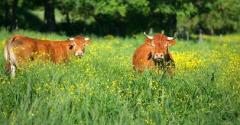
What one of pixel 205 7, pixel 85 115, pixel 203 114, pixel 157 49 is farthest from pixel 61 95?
pixel 205 7

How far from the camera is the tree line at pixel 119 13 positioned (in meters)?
34.5

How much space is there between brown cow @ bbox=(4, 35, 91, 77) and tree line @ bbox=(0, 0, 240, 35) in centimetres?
1912

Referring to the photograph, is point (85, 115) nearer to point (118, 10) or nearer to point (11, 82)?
point (11, 82)

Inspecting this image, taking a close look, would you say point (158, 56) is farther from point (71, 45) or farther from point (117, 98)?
point (117, 98)

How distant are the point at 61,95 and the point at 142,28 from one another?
3294cm

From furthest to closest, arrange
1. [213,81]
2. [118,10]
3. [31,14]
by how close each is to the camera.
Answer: [31,14] < [118,10] < [213,81]

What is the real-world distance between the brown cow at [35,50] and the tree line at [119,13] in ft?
62.7

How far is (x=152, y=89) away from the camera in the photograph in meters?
9.22

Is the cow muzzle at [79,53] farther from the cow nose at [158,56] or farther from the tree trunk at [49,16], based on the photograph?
the tree trunk at [49,16]

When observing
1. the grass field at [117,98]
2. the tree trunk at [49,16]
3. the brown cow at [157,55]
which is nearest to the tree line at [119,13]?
the tree trunk at [49,16]

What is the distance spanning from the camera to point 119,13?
35500 mm

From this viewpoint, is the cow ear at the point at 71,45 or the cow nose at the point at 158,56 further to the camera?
the cow ear at the point at 71,45

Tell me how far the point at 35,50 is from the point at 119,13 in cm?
2284

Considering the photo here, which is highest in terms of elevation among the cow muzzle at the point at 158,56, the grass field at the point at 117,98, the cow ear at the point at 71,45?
the cow ear at the point at 71,45
